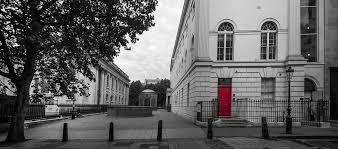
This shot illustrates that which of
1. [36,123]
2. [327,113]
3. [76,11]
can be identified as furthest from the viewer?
[327,113]

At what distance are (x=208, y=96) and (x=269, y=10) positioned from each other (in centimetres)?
811

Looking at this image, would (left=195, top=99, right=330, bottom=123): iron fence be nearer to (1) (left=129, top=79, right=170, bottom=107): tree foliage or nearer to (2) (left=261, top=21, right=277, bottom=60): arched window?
(2) (left=261, top=21, right=277, bottom=60): arched window

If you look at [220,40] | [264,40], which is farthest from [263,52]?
[220,40]

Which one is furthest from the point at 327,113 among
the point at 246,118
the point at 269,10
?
the point at 269,10

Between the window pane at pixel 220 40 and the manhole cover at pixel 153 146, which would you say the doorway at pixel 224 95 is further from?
the manhole cover at pixel 153 146

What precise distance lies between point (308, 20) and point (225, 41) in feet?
34.3

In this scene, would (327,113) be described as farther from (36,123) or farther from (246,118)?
(36,123)

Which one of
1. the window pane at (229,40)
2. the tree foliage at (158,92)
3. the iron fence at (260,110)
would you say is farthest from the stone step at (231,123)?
the tree foliage at (158,92)

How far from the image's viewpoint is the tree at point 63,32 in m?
13.4

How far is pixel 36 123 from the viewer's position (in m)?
23.9

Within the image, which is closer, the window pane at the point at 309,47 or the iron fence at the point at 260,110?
the iron fence at the point at 260,110

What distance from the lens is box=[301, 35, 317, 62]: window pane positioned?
30.2 m

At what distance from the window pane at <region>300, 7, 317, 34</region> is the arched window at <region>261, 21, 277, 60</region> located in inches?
286

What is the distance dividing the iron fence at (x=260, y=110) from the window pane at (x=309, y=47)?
24.2ft
